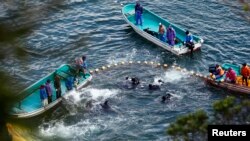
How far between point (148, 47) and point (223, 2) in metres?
9.84

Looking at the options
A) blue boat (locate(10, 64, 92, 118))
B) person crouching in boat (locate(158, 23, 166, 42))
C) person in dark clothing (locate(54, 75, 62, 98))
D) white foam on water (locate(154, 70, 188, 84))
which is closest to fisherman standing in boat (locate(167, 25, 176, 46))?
person crouching in boat (locate(158, 23, 166, 42))

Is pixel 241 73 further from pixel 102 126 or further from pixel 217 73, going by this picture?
pixel 102 126

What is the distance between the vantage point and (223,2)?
3741 cm

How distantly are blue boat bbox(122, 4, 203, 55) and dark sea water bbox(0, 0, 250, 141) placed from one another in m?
0.55

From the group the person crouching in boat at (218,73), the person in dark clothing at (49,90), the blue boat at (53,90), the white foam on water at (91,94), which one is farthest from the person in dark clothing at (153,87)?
the person in dark clothing at (49,90)

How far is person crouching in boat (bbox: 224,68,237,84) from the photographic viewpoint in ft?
84.0

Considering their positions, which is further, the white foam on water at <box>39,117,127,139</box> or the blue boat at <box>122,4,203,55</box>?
the blue boat at <box>122,4,203,55</box>

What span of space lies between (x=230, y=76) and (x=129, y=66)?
7.26 metres

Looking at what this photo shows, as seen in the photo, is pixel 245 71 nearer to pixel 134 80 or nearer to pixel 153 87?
pixel 153 87

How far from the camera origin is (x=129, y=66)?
29641 millimetres

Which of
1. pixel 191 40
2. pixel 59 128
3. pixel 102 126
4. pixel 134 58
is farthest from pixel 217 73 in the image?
pixel 59 128

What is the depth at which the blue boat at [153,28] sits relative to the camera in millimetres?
30547

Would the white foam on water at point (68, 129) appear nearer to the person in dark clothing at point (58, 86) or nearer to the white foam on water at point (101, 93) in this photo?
the person in dark clothing at point (58, 86)

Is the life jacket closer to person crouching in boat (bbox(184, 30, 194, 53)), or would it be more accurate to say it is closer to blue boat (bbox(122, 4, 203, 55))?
person crouching in boat (bbox(184, 30, 194, 53))
